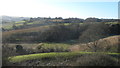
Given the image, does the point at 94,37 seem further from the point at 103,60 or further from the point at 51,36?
the point at 51,36

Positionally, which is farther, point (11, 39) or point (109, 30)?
point (109, 30)

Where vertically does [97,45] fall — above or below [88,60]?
below

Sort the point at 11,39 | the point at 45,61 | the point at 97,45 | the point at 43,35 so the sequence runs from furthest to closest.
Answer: the point at 43,35 < the point at 11,39 < the point at 97,45 < the point at 45,61

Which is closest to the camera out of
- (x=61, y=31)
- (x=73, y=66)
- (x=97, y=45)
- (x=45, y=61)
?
(x=73, y=66)

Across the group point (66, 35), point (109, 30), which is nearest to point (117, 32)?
point (109, 30)

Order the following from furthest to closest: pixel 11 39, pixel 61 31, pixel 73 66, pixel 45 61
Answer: pixel 61 31 < pixel 11 39 < pixel 45 61 < pixel 73 66

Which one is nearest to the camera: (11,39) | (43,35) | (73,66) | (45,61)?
(73,66)

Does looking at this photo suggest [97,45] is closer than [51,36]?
Yes

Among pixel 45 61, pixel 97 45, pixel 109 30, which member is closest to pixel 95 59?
pixel 45 61

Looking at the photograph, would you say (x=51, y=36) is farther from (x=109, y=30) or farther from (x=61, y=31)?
(x=109, y=30)
